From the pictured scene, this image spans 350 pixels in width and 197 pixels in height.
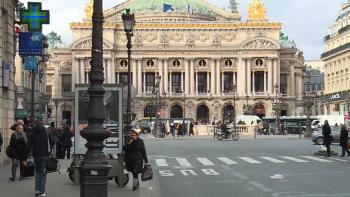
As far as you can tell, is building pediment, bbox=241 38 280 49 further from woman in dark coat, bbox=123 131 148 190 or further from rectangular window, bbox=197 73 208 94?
woman in dark coat, bbox=123 131 148 190

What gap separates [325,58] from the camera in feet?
363

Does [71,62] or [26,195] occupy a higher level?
[71,62]

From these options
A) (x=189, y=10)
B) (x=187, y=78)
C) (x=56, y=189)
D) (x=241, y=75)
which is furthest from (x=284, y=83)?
(x=56, y=189)

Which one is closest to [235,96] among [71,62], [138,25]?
[138,25]

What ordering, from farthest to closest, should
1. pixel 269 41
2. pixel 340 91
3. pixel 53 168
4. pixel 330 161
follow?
pixel 269 41
pixel 340 91
pixel 330 161
pixel 53 168

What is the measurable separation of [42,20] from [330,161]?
1385 cm

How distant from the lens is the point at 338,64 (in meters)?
105

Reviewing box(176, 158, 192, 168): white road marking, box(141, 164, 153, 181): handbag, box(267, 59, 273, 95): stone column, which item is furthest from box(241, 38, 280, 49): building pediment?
box(141, 164, 153, 181): handbag

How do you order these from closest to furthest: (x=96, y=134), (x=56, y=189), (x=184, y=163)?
(x=96, y=134) → (x=56, y=189) → (x=184, y=163)

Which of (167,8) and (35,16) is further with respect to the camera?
(167,8)

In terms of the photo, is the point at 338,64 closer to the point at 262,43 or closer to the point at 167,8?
the point at 262,43

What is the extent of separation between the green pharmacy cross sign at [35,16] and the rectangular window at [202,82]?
116290 mm

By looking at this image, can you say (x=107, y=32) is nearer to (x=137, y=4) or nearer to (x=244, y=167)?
(x=137, y=4)

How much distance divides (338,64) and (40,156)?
9208 centimetres
